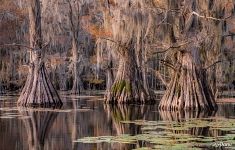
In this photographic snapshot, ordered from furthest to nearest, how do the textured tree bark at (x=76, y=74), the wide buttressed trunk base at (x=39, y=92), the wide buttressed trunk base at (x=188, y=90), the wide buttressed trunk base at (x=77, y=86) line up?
the textured tree bark at (x=76, y=74) < the wide buttressed trunk base at (x=77, y=86) < the wide buttressed trunk base at (x=39, y=92) < the wide buttressed trunk base at (x=188, y=90)

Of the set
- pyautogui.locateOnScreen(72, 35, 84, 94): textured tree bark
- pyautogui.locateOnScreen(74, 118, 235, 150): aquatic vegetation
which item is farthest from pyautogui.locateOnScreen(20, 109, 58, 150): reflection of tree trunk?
pyautogui.locateOnScreen(72, 35, 84, 94): textured tree bark

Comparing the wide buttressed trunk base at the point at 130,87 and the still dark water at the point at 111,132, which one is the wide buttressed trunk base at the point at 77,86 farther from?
the still dark water at the point at 111,132

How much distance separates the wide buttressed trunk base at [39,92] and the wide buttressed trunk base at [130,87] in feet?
10.2

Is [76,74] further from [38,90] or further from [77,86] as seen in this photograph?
[38,90]

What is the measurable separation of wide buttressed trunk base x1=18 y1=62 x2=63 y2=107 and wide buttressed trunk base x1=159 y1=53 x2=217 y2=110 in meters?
5.24

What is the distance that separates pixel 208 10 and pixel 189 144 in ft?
41.1

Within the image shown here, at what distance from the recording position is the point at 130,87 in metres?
25.2

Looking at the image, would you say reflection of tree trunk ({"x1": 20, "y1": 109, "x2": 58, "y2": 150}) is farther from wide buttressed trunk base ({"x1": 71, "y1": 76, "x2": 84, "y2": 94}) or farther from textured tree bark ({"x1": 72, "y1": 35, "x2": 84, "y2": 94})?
textured tree bark ({"x1": 72, "y1": 35, "x2": 84, "y2": 94})

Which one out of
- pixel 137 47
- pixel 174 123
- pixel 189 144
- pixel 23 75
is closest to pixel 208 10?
pixel 137 47

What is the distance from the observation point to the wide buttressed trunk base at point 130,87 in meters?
25.2

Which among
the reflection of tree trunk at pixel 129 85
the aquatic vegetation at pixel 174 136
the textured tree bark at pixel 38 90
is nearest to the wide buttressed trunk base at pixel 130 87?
the reflection of tree trunk at pixel 129 85

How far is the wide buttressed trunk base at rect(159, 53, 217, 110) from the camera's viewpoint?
20.2 m

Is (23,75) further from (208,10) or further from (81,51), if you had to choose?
(208,10)

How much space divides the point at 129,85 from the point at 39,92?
13.9 ft
